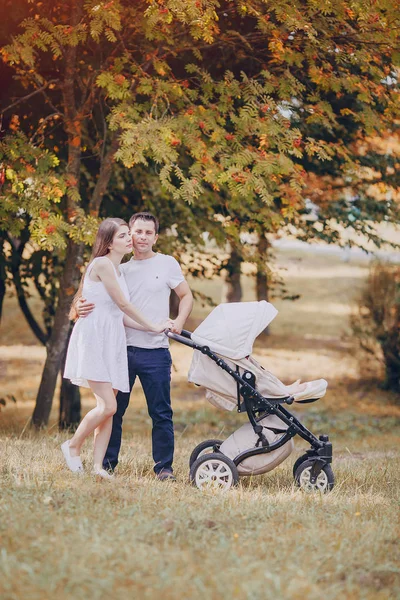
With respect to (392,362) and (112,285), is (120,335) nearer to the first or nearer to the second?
(112,285)

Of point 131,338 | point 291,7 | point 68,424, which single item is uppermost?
point 291,7

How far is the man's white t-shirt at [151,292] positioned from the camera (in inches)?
223

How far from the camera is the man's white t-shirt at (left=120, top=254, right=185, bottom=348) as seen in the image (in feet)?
18.6

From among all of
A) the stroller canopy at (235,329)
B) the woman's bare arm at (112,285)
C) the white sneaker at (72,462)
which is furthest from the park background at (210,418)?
the woman's bare arm at (112,285)

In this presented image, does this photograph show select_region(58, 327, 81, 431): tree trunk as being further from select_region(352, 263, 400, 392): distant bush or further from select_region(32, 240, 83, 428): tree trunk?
select_region(352, 263, 400, 392): distant bush

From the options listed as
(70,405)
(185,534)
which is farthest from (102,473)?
(70,405)

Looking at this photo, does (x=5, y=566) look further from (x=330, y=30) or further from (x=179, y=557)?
(x=330, y=30)

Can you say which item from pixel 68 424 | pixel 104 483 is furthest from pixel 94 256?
pixel 68 424

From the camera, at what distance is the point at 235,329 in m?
5.58

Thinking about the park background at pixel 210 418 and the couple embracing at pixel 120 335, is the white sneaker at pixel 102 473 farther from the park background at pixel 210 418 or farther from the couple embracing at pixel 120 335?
the park background at pixel 210 418

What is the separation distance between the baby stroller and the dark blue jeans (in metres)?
0.21

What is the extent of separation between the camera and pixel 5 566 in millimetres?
3521

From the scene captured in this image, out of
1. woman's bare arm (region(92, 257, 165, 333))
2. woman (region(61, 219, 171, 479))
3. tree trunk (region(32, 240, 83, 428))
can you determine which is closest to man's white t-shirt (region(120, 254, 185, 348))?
woman (region(61, 219, 171, 479))

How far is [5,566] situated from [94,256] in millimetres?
2494
